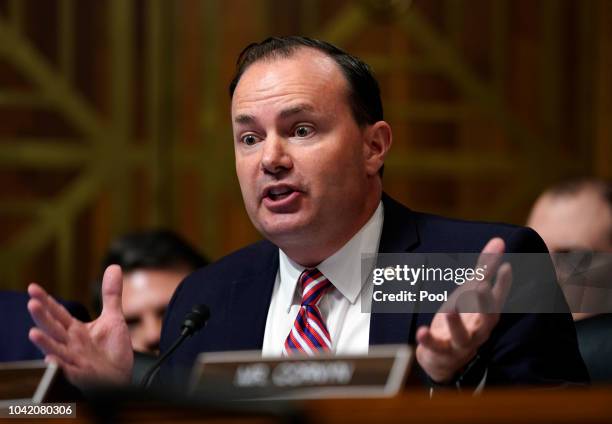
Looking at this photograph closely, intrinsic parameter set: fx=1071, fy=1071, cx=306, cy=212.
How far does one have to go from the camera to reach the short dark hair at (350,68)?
238 centimetres

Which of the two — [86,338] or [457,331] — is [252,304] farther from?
[457,331]

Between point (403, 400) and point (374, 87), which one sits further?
point (374, 87)

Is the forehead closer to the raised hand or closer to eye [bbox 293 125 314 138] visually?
eye [bbox 293 125 314 138]

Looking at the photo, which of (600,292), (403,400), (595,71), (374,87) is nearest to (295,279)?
(374,87)

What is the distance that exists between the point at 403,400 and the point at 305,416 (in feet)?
0.42

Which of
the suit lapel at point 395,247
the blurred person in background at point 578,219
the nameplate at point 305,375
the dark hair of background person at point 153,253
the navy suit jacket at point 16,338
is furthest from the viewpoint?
the dark hair of background person at point 153,253

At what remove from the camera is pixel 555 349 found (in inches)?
82.9

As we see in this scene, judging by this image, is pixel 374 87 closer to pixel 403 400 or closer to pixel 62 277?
pixel 403 400

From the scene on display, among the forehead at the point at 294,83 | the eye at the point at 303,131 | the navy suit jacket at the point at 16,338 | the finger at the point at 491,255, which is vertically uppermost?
the forehead at the point at 294,83

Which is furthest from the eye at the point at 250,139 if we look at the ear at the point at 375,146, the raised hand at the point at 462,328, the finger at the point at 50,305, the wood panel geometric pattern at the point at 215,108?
the wood panel geometric pattern at the point at 215,108

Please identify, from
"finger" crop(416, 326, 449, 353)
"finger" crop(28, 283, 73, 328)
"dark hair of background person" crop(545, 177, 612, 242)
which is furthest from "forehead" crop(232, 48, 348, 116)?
"dark hair of background person" crop(545, 177, 612, 242)

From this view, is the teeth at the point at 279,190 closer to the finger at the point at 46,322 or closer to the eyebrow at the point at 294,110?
the eyebrow at the point at 294,110

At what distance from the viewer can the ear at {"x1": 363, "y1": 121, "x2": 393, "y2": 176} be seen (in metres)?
2.43

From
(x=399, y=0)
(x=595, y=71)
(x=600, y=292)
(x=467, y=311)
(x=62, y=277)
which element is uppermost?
(x=399, y=0)
